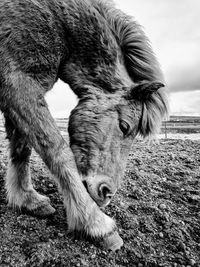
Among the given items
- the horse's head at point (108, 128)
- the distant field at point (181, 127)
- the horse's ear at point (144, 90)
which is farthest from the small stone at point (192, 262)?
the distant field at point (181, 127)

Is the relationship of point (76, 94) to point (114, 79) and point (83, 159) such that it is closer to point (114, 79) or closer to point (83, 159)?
point (114, 79)

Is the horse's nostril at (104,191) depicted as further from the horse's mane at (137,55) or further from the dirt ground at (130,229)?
the horse's mane at (137,55)

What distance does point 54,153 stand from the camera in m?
Result: 2.42

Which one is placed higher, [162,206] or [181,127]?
[162,206]

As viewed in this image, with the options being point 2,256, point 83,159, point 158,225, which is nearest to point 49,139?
point 83,159

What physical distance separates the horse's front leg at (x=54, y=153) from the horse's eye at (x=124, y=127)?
0.74m

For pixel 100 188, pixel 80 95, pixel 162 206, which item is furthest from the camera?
pixel 162 206

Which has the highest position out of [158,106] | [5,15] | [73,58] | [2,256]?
[5,15]

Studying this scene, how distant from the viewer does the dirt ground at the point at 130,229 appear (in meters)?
2.27

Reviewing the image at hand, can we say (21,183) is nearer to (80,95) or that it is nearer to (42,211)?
(42,211)

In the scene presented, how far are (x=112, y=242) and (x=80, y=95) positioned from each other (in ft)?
5.50

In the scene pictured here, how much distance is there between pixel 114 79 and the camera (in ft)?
10.0

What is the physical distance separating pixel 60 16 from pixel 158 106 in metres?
1.53

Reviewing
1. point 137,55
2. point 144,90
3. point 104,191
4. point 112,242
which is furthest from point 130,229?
point 137,55
